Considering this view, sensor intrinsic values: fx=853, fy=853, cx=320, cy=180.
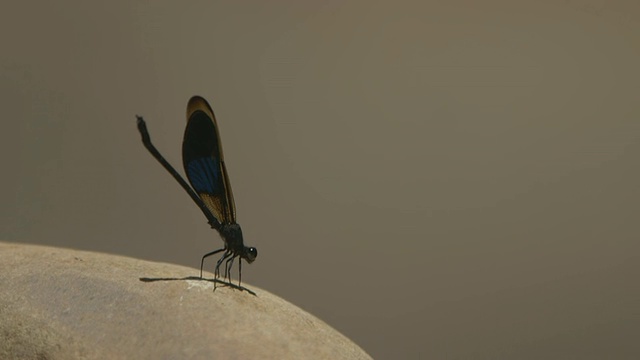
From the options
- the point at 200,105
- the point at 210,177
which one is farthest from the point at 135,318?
the point at 200,105

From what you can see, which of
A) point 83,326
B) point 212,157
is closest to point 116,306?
point 83,326

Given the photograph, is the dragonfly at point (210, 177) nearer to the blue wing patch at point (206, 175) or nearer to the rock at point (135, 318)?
the blue wing patch at point (206, 175)

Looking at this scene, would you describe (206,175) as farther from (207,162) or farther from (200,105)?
(200,105)

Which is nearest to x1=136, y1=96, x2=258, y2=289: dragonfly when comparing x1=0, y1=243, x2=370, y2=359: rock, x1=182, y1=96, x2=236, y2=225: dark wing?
x1=182, y1=96, x2=236, y2=225: dark wing

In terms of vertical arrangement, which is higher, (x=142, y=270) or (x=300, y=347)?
(x=142, y=270)

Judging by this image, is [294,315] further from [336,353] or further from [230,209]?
[230,209]

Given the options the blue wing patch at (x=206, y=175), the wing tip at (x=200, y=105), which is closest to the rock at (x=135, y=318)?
the blue wing patch at (x=206, y=175)

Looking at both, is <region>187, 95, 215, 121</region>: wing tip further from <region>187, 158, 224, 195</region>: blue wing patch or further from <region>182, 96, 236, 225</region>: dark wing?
<region>187, 158, 224, 195</region>: blue wing patch
